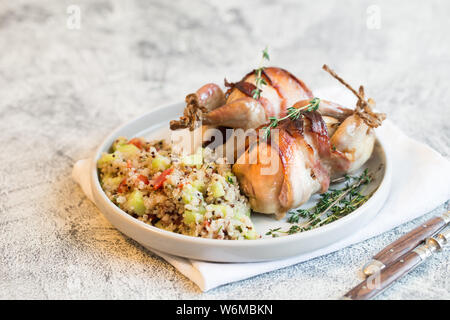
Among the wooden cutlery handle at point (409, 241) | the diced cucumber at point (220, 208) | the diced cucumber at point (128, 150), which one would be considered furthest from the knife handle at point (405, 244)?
the diced cucumber at point (128, 150)

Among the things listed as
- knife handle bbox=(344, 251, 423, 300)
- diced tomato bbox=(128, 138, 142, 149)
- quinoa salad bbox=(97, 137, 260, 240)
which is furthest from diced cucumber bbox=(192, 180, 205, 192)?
knife handle bbox=(344, 251, 423, 300)

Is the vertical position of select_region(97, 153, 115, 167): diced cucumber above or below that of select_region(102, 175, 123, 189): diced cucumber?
above

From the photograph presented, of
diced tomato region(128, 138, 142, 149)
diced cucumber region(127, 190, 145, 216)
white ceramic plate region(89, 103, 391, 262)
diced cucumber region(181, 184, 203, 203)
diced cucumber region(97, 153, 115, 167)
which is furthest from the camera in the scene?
diced tomato region(128, 138, 142, 149)

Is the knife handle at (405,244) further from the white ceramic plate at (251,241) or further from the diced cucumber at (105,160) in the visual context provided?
the diced cucumber at (105,160)

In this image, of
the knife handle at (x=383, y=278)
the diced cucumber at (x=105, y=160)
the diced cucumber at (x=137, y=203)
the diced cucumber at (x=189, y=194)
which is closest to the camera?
the knife handle at (x=383, y=278)

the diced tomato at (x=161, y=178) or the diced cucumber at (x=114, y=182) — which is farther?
the diced cucumber at (x=114, y=182)

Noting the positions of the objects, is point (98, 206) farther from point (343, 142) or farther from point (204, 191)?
point (343, 142)

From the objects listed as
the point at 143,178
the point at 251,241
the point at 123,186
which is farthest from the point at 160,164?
the point at 251,241

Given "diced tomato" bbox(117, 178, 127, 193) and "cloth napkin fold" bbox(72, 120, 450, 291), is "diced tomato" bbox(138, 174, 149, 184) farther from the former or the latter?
"cloth napkin fold" bbox(72, 120, 450, 291)
